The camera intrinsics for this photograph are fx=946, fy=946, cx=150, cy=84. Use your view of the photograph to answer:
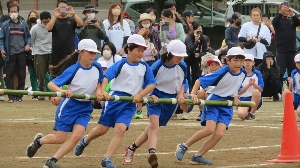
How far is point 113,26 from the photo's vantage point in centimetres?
1875

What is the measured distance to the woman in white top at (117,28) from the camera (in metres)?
18.6

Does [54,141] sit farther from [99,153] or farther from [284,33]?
[284,33]

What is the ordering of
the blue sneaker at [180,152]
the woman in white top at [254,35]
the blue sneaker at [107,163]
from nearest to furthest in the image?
the blue sneaker at [107,163]
the blue sneaker at [180,152]
the woman in white top at [254,35]

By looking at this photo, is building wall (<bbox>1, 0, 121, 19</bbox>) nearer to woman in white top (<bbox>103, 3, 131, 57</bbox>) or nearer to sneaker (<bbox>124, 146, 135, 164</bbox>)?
woman in white top (<bbox>103, 3, 131, 57</bbox>)

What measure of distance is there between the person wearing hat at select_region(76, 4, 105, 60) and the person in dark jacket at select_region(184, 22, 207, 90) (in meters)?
2.75

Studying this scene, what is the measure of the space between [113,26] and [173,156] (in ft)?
23.2

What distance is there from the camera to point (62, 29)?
734 inches

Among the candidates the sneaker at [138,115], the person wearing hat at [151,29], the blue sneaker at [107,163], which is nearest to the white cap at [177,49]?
the blue sneaker at [107,163]

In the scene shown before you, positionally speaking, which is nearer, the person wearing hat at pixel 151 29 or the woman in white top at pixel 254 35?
the person wearing hat at pixel 151 29

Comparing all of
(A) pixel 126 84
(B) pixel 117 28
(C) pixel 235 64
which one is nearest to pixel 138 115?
(B) pixel 117 28

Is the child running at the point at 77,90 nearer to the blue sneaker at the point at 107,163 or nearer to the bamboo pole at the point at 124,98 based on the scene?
the bamboo pole at the point at 124,98

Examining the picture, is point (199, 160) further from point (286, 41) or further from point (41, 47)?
point (41, 47)

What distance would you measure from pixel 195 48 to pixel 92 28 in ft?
10.4

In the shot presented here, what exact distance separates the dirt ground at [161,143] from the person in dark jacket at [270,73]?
117 inches
